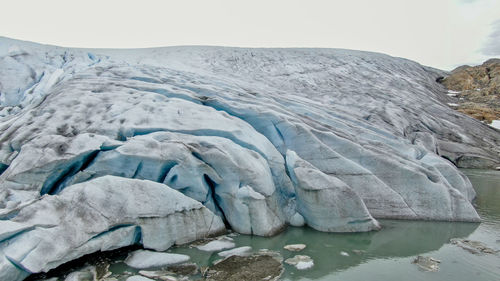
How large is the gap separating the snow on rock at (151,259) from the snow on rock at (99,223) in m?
0.27

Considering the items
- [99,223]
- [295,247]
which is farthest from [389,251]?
[99,223]

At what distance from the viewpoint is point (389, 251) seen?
7.95 meters

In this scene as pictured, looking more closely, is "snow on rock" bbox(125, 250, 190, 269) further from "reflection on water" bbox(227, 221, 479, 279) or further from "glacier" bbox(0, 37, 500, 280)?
"reflection on water" bbox(227, 221, 479, 279)

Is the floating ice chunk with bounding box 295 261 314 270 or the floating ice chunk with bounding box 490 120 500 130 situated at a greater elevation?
the floating ice chunk with bounding box 490 120 500 130

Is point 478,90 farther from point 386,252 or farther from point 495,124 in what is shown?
point 386,252

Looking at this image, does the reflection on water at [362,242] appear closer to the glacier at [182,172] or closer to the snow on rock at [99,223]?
the glacier at [182,172]

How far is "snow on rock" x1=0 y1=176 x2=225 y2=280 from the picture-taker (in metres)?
5.83

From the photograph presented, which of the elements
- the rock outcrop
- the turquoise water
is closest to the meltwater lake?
the turquoise water

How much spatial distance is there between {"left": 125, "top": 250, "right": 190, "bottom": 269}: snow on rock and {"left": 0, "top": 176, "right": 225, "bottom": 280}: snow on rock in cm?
27

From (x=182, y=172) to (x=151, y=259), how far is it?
2445mm

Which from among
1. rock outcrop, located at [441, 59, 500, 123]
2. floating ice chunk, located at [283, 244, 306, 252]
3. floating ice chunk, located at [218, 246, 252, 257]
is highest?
rock outcrop, located at [441, 59, 500, 123]

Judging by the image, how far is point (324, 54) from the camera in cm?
3209

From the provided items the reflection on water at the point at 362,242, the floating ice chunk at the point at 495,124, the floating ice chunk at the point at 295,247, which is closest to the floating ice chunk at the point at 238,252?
the reflection on water at the point at 362,242

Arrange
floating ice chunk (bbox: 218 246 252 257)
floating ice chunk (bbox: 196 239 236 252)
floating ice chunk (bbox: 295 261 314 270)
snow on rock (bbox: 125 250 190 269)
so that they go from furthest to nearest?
1. floating ice chunk (bbox: 196 239 236 252)
2. floating ice chunk (bbox: 218 246 252 257)
3. floating ice chunk (bbox: 295 261 314 270)
4. snow on rock (bbox: 125 250 190 269)
